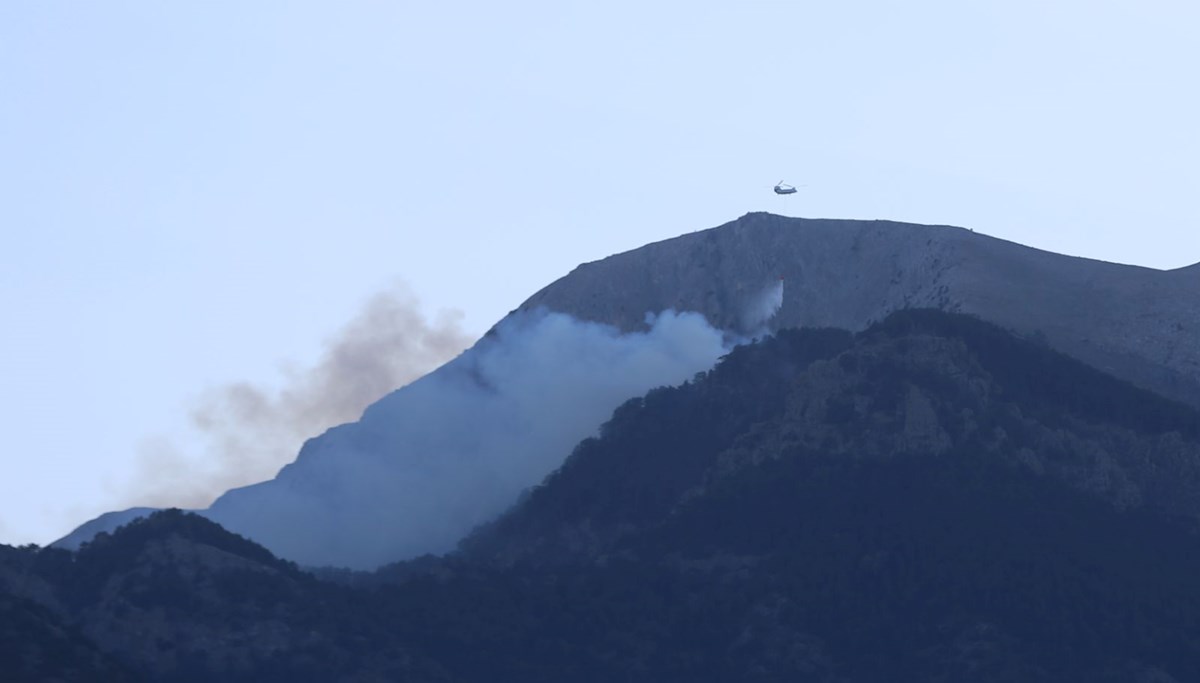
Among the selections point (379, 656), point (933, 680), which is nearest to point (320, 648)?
point (379, 656)

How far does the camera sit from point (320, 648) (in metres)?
196

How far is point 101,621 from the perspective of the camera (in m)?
196

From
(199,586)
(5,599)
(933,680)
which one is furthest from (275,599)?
(933,680)

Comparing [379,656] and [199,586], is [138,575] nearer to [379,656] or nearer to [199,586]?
[199,586]

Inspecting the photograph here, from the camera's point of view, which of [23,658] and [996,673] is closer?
[23,658]

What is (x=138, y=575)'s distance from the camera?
200 metres

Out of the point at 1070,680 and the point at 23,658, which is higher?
the point at 23,658

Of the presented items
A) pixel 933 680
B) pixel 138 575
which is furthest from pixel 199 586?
pixel 933 680

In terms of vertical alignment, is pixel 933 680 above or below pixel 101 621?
below

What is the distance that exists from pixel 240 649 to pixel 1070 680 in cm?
5846

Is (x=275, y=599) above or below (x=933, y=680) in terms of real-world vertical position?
above

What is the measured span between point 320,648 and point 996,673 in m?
47.6

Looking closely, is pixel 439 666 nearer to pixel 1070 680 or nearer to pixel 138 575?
pixel 138 575

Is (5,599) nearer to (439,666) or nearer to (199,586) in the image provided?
(199,586)
